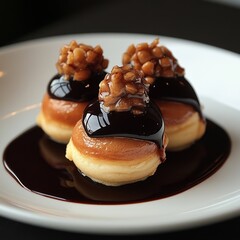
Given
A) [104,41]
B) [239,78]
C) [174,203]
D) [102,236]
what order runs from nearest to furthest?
[102,236] → [174,203] → [239,78] → [104,41]

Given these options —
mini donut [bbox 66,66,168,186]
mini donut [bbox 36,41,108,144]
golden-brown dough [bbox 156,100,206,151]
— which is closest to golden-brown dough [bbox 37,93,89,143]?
mini donut [bbox 36,41,108,144]

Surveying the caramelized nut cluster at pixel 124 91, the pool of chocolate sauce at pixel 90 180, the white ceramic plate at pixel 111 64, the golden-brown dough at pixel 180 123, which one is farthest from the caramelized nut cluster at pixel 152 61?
the white ceramic plate at pixel 111 64

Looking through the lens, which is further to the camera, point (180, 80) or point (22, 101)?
point (22, 101)

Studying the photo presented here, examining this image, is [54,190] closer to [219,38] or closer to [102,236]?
[102,236]

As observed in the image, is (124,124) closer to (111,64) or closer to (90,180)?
(90,180)

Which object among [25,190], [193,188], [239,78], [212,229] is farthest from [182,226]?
[239,78]

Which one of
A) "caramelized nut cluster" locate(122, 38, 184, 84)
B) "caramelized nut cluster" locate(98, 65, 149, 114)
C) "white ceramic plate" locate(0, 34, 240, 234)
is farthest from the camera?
"caramelized nut cluster" locate(122, 38, 184, 84)

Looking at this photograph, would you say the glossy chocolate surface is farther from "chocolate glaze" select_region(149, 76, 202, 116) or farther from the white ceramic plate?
the white ceramic plate
